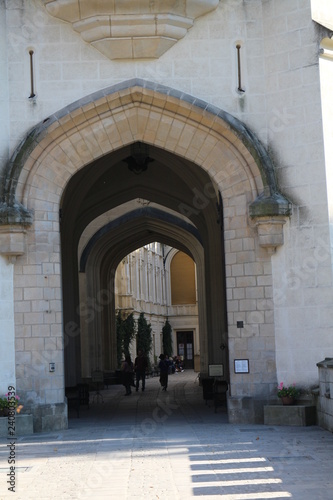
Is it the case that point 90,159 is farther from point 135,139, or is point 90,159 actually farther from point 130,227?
point 130,227

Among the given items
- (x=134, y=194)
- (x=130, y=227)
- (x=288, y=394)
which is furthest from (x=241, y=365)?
(x=130, y=227)

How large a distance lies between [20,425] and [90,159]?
4.55m

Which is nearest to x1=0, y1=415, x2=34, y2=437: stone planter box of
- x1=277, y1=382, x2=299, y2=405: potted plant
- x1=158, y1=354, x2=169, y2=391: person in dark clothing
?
x1=277, y1=382, x2=299, y2=405: potted plant

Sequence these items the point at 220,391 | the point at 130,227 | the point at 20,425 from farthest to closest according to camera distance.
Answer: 1. the point at 130,227
2. the point at 220,391
3. the point at 20,425

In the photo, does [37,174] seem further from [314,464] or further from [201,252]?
[201,252]

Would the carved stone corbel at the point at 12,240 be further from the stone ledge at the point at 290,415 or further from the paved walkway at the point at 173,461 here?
the stone ledge at the point at 290,415

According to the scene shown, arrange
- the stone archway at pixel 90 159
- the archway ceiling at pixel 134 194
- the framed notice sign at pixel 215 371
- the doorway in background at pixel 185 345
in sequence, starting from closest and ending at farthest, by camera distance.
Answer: the stone archway at pixel 90 159 → the framed notice sign at pixel 215 371 → the archway ceiling at pixel 134 194 → the doorway in background at pixel 185 345

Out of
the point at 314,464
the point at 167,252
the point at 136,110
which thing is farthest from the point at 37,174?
the point at 167,252

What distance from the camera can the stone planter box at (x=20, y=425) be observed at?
12.7 metres

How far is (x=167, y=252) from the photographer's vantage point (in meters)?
51.5

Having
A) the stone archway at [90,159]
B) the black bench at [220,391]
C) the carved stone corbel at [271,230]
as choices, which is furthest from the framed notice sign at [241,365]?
the black bench at [220,391]

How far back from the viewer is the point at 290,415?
13.0m

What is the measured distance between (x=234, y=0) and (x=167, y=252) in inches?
1480

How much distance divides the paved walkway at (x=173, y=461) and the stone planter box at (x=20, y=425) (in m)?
0.35
